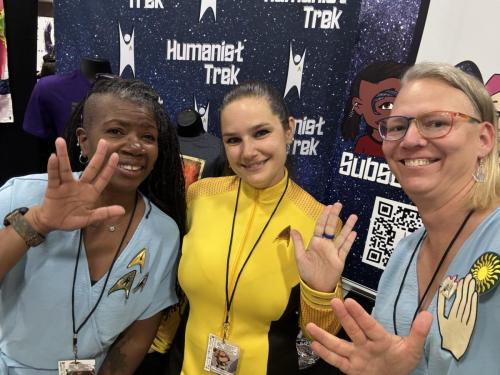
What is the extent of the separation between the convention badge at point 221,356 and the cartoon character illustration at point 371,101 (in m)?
1.39

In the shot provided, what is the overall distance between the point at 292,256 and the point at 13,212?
0.94 m

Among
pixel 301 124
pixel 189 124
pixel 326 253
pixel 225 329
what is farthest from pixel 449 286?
pixel 301 124

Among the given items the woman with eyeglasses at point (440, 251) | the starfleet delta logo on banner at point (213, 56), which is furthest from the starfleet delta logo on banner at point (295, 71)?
the woman with eyeglasses at point (440, 251)

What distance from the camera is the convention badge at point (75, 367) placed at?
141 cm

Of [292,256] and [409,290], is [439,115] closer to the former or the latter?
[409,290]

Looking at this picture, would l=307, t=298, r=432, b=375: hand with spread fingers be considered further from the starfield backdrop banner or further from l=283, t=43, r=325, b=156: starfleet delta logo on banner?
l=283, t=43, r=325, b=156: starfleet delta logo on banner

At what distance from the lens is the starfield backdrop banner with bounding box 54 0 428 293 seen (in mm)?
2260

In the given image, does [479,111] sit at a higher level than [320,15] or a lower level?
lower

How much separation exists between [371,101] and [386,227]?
Answer: 74cm

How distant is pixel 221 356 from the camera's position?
59.7 inches

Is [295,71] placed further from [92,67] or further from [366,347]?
[366,347]

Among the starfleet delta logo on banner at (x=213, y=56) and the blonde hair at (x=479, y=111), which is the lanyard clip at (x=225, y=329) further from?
the starfleet delta logo on banner at (x=213, y=56)

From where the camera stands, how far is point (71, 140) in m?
1.63

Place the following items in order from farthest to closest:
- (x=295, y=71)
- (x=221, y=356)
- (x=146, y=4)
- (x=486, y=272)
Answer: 1. (x=146, y=4)
2. (x=295, y=71)
3. (x=221, y=356)
4. (x=486, y=272)
